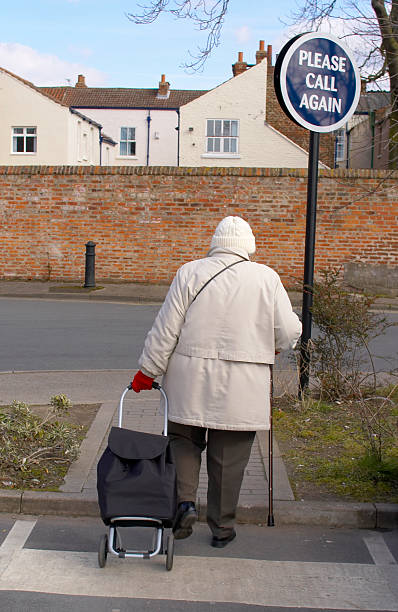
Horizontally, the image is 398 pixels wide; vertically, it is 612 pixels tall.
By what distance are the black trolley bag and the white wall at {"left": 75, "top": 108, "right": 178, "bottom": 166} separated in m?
43.0

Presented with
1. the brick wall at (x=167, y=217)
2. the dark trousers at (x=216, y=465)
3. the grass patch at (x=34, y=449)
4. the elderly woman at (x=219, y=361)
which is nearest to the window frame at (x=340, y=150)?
the brick wall at (x=167, y=217)

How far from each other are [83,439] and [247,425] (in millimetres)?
2173

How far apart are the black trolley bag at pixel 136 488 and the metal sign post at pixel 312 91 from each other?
323 cm

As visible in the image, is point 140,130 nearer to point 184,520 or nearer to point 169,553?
point 184,520

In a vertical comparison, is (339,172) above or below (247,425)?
above

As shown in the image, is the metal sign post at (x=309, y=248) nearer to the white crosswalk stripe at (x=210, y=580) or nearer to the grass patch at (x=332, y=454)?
the grass patch at (x=332, y=454)

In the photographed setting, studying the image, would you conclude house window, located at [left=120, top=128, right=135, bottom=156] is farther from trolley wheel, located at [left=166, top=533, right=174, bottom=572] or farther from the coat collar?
trolley wheel, located at [left=166, top=533, right=174, bottom=572]

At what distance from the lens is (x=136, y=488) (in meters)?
3.77

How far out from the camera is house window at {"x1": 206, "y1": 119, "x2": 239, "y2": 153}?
35.4 metres

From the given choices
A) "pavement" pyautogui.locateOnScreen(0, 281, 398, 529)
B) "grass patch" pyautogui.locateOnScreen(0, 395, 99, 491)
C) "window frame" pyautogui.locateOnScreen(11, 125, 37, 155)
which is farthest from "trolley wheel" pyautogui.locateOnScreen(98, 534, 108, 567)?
"window frame" pyautogui.locateOnScreen(11, 125, 37, 155)

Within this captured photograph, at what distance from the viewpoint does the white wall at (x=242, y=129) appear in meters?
34.9

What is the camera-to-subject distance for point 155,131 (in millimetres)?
46000

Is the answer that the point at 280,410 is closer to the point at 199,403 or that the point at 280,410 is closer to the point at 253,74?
the point at 199,403

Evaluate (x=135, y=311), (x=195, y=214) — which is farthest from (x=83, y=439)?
(x=195, y=214)
